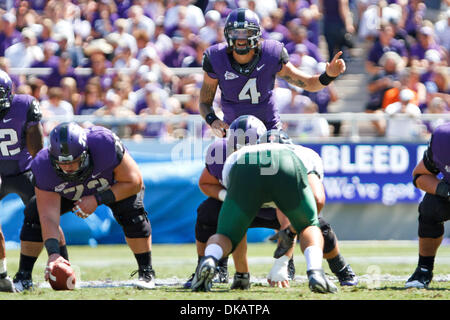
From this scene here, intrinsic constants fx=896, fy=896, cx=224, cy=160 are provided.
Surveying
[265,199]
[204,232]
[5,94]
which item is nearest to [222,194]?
[204,232]

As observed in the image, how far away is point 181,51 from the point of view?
14.3m

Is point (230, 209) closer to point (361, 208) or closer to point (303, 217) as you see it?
point (303, 217)

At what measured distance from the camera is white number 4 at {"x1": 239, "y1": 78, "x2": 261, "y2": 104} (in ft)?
26.6

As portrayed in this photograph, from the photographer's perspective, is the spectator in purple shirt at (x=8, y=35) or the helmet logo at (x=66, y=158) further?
the spectator in purple shirt at (x=8, y=35)

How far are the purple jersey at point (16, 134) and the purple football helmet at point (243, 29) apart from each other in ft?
5.93

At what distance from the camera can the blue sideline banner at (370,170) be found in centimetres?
1260

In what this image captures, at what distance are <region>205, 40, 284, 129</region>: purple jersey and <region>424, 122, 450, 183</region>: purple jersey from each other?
1.73m

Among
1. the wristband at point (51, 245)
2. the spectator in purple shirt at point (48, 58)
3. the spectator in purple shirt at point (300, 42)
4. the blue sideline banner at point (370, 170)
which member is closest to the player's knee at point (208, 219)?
the wristband at point (51, 245)

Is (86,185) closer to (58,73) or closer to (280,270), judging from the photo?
(280,270)

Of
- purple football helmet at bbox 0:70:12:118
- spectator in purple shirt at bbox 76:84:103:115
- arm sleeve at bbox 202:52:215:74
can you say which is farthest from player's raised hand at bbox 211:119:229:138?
spectator in purple shirt at bbox 76:84:103:115

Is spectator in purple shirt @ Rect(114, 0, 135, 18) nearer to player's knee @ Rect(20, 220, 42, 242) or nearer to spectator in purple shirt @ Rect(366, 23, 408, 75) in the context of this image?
spectator in purple shirt @ Rect(366, 23, 408, 75)

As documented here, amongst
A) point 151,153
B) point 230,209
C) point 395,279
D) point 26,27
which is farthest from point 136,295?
point 26,27

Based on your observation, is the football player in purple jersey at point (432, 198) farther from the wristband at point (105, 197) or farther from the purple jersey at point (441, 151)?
the wristband at point (105, 197)
